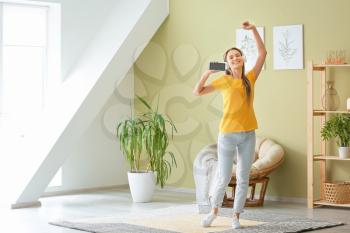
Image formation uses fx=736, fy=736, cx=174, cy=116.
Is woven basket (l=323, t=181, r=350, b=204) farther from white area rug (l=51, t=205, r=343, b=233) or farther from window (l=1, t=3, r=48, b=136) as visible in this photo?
window (l=1, t=3, r=48, b=136)

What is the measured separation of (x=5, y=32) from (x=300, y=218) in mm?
3680

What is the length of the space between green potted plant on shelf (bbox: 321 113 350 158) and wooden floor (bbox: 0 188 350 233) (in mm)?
559

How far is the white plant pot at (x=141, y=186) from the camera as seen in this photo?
7383mm

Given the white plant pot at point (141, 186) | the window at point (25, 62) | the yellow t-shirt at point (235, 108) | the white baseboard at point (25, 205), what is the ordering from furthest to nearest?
the window at point (25, 62), the white plant pot at point (141, 186), the white baseboard at point (25, 205), the yellow t-shirt at point (235, 108)

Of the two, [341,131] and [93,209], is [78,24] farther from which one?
[341,131]

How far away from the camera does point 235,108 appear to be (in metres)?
5.40

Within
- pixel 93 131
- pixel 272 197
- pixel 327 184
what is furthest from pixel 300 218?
pixel 93 131

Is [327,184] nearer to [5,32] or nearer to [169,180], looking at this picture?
[169,180]

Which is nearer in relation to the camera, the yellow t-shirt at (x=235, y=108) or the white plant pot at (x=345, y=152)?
the yellow t-shirt at (x=235, y=108)

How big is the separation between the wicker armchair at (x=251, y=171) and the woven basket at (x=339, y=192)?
0.58m

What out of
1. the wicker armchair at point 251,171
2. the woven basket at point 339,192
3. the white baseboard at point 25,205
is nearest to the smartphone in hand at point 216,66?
the wicker armchair at point 251,171

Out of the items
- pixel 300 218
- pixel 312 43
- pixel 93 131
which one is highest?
pixel 312 43

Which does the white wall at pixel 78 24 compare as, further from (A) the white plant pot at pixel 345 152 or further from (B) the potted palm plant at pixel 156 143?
(A) the white plant pot at pixel 345 152

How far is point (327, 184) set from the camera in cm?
686
